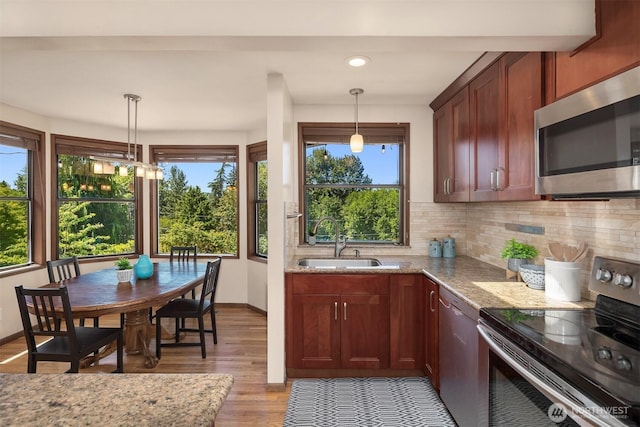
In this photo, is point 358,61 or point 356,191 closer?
point 358,61

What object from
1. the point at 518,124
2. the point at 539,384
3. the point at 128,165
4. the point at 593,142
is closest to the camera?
the point at 539,384

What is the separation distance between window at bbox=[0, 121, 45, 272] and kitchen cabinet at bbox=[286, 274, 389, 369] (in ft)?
10.5

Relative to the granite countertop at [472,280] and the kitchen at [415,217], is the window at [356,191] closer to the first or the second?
the kitchen at [415,217]

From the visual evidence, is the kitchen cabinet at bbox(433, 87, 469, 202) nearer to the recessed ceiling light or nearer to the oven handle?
the recessed ceiling light

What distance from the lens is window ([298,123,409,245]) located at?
3615 mm

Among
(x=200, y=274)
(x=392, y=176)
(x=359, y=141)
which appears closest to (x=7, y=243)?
(x=200, y=274)

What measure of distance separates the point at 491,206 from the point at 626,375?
2.07 m

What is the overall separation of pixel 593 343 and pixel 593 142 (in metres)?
0.72

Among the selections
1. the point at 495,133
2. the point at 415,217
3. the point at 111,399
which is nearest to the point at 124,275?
the point at 111,399

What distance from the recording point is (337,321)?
276 centimetres

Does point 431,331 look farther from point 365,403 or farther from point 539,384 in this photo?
point 539,384

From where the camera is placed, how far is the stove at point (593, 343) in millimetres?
921

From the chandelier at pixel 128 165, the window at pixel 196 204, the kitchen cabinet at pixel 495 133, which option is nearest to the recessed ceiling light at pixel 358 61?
the kitchen cabinet at pixel 495 133

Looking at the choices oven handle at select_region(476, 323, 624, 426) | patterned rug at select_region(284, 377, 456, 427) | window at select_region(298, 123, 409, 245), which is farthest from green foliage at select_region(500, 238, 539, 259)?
window at select_region(298, 123, 409, 245)
